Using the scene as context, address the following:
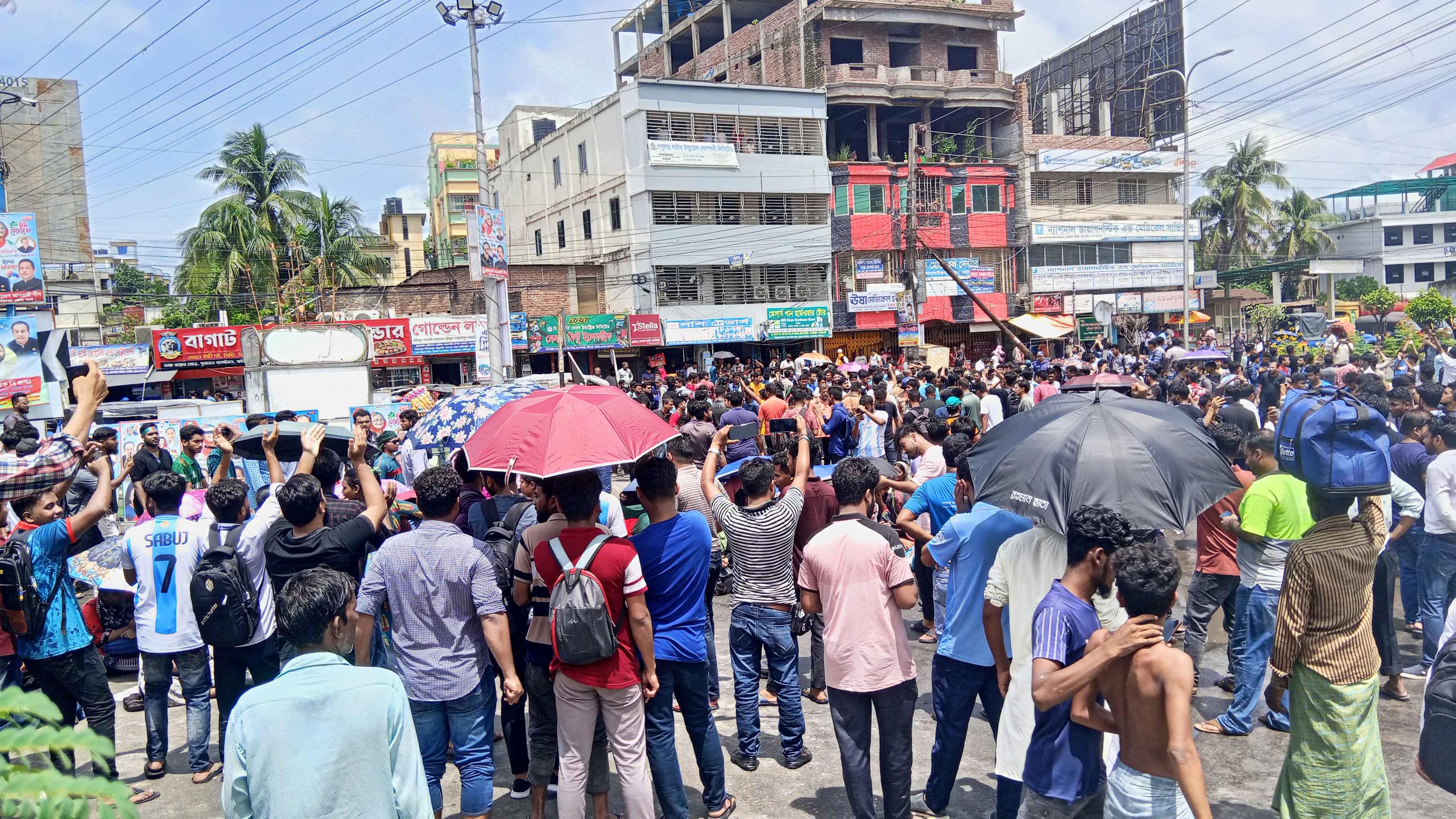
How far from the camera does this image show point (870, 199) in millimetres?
35812

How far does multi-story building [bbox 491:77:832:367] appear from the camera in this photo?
3216 centimetres

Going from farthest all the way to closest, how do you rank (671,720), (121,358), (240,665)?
(121,358) < (240,665) < (671,720)

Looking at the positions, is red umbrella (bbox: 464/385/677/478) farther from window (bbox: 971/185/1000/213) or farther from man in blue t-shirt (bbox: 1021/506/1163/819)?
window (bbox: 971/185/1000/213)

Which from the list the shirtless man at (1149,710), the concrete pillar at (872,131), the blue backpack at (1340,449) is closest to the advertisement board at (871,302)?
the concrete pillar at (872,131)

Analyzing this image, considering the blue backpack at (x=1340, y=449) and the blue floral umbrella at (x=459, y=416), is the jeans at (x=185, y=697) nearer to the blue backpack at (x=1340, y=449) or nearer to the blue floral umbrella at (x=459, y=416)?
the blue floral umbrella at (x=459, y=416)

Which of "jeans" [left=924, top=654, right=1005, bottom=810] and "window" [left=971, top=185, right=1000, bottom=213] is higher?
"window" [left=971, top=185, right=1000, bottom=213]

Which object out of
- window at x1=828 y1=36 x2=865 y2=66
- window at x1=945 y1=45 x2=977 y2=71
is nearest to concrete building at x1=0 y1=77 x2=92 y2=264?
window at x1=828 y1=36 x2=865 y2=66

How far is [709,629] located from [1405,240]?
62388 millimetres

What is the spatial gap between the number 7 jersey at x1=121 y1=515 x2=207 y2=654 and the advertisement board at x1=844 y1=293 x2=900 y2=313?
102 ft

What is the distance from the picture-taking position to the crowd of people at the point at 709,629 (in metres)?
2.85

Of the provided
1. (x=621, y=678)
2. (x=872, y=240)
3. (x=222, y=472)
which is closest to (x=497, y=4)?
(x=222, y=472)

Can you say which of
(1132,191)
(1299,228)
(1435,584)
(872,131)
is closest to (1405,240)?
(1299,228)

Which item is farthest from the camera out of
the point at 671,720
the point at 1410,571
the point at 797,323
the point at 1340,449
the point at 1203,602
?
the point at 797,323

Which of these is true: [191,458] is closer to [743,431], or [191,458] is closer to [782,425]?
[743,431]
